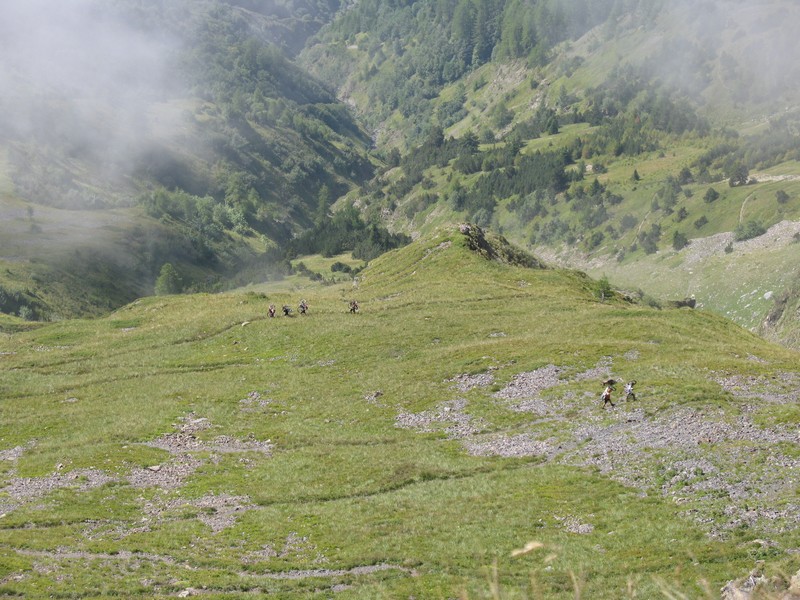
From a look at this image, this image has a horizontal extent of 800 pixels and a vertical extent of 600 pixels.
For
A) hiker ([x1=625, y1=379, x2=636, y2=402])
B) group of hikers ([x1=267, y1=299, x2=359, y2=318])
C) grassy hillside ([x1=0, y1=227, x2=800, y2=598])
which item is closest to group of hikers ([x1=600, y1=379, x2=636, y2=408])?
hiker ([x1=625, y1=379, x2=636, y2=402])

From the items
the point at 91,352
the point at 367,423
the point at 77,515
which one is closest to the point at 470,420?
the point at 367,423

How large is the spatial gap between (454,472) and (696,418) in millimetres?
17008

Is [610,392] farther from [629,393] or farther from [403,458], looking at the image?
[403,458]

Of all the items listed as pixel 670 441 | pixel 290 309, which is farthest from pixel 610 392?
pixel 290 309

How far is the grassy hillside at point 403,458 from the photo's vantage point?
3031 centimetres

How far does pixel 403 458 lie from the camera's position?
2016 inches

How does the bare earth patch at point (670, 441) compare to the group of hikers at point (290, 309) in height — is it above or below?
below

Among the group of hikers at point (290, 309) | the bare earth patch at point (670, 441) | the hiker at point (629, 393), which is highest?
the group of hikers at point (290, 309)

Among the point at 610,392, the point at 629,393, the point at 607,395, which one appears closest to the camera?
the point at 607,395

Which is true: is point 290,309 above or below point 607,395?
above

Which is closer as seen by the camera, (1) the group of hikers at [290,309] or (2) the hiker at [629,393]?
(2) the hiker at [629,393]

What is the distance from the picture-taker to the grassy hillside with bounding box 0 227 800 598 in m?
30.3

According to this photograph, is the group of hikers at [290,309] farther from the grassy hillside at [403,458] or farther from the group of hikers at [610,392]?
the group of hikers at [610,392]

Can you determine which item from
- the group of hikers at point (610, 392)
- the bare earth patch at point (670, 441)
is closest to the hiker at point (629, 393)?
the group of hikers at point (610, 392)
